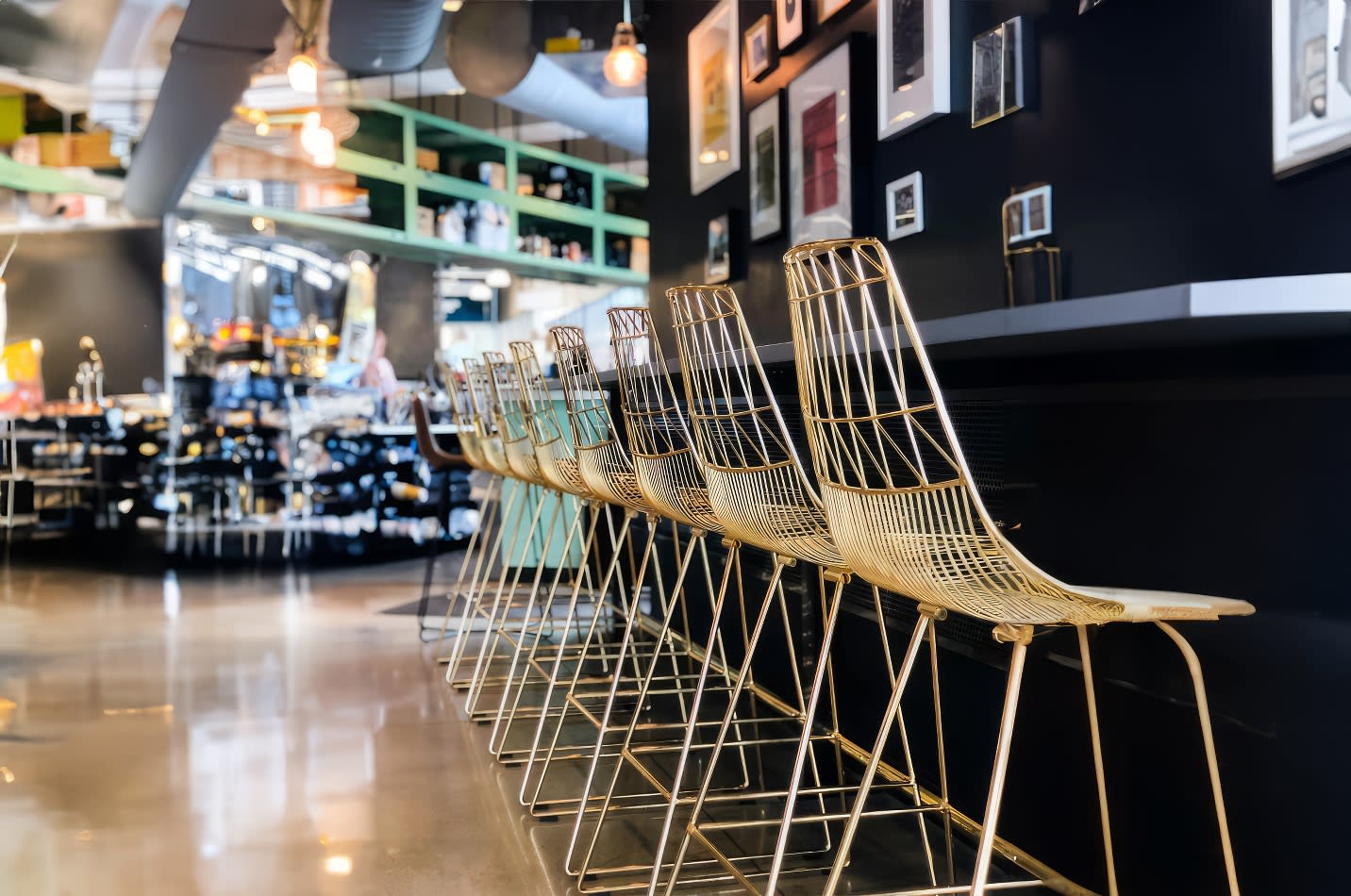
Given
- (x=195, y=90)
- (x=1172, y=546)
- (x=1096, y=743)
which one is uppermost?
(x=195, y=90)

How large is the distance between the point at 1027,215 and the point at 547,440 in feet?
4.79

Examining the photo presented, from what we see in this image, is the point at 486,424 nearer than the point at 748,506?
No

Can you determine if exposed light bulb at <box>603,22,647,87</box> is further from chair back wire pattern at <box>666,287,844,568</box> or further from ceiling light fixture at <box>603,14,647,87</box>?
chair back wire pattern at <box>666,287,844,568</box>

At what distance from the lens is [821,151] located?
12.1ft

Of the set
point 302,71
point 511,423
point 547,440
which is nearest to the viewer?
point 547,440

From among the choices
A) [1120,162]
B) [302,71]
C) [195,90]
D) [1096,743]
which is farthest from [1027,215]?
[195,90]

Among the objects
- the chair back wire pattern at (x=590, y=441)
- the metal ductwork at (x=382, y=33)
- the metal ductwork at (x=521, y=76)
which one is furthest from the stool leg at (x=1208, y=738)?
the metal ductwork at (x=521, y=76)

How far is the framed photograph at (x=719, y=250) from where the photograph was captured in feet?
15.1

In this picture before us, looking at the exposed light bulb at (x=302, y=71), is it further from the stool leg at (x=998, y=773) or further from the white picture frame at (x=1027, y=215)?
the stool leg at (x=998, y=773)

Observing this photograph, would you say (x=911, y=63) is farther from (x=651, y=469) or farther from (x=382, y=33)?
(x=382, y=33)

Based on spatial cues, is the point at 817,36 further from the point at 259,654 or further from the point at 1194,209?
the point at 259,654

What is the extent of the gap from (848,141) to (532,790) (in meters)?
2.00

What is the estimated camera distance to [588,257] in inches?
421

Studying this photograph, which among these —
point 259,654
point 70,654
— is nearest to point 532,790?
point 259,654
